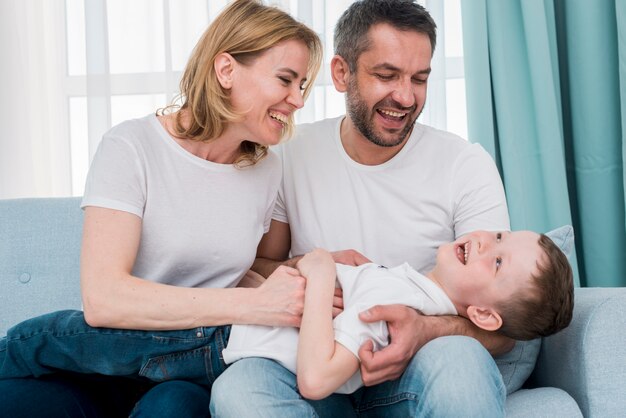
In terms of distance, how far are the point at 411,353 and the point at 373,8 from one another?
0.96 meters

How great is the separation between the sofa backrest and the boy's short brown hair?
1.18 m

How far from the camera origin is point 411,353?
1.37 meters

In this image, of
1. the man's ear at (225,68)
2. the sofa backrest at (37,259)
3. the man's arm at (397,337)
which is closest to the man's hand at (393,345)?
the man's arm at (397,337)

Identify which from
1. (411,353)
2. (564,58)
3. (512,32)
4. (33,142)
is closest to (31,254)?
(33,142)

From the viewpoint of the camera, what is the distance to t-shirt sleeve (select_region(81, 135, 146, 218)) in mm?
1490

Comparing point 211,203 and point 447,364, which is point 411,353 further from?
point 211,203

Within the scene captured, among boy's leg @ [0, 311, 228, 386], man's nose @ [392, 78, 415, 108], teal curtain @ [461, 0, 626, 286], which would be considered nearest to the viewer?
boy's leg @ [0, 311, 228, 386]

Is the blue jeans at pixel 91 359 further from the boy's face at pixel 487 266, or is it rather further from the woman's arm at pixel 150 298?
the boy's face at pixel 487 266

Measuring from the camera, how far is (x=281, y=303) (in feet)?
4.70

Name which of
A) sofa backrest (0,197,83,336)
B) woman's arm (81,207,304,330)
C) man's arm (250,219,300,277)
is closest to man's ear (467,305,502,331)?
woman's arm (81,207,304,330)

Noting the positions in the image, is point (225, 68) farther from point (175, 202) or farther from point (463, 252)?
point (463, 252)

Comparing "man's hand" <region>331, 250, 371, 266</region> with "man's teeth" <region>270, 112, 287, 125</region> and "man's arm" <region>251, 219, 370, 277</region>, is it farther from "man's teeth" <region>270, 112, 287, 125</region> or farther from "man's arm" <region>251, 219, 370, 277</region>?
"man's teeth" <region>270, 112, 287, 125</region>

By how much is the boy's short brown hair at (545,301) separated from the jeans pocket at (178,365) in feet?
2.05

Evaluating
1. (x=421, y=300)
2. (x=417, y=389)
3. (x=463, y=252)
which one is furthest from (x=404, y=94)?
(x=417, y=389)
